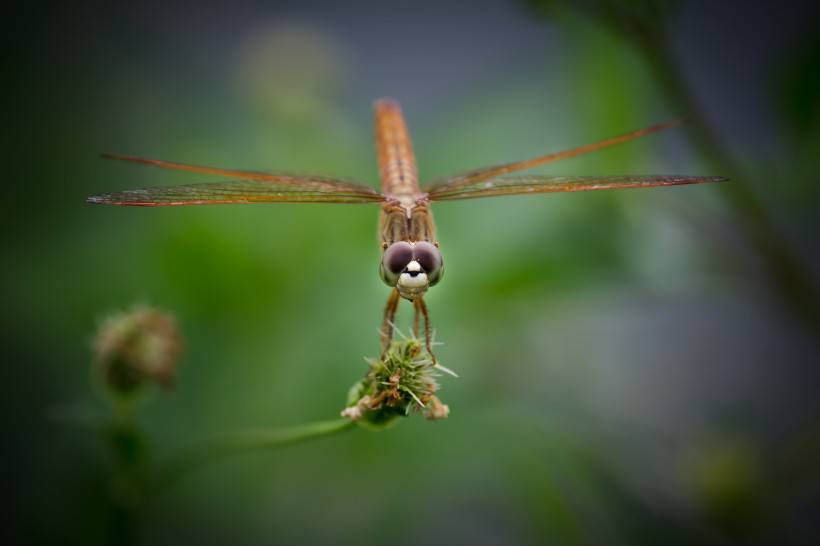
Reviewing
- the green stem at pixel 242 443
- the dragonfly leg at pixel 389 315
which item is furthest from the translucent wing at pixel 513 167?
the green stem at pixel 242 443

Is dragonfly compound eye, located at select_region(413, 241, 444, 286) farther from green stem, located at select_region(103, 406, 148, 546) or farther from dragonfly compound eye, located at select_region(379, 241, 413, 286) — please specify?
green stem, located at select_region(103, 406, 148, 546)

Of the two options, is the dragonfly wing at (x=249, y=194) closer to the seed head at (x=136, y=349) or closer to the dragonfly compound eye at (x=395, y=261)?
the dragonfly compound eye at (x=395, y=261)

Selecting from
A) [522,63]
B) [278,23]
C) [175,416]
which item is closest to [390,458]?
[175,416]

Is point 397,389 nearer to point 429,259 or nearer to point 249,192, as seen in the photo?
point 429,259

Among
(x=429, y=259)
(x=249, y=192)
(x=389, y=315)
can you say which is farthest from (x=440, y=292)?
(x=249, y=192)

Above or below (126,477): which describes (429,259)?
above

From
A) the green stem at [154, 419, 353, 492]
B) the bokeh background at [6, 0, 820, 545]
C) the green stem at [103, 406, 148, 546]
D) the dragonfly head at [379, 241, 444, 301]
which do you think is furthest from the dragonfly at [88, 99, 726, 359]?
the green stem at [103, 406, 148, 546]

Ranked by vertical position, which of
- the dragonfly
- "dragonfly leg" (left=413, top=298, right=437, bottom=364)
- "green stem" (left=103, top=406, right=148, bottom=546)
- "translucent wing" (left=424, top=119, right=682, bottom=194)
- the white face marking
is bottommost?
"green stem" (left=103, top=406, right=148, bottom=546)
